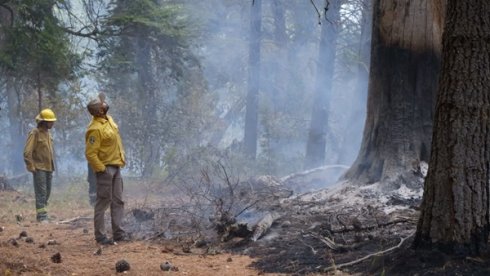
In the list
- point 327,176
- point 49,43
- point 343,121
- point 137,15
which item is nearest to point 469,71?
point 327,176

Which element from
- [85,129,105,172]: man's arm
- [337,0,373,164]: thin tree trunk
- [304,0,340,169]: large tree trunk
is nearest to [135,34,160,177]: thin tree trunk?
[304,0,340,169]: large tree trunk

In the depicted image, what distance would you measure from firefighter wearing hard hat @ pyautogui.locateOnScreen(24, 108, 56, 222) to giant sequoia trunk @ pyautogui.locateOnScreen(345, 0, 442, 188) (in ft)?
19.0

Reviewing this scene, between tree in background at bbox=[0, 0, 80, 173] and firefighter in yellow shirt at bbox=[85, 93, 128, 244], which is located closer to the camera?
firefighter in yellow shirt at bbox=[85, 93, 128, 244]

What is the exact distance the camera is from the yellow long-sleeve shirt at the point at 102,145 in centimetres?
812

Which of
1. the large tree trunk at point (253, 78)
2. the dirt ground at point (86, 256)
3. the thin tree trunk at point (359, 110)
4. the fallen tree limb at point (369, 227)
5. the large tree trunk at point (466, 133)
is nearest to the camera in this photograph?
the large tree trunk at point (466, 133)

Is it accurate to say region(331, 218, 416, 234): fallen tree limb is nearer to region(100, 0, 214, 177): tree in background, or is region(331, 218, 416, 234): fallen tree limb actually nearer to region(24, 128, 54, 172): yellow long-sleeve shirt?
region(24, 128, 54, 172): yellow long-sleeve shirt

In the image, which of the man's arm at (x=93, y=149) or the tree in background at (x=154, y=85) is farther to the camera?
the tree in background at (x=154, y=85)

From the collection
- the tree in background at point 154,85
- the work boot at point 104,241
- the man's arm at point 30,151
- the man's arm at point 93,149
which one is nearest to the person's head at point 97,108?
the man's arm at point 93,149

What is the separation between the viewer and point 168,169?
19938mm

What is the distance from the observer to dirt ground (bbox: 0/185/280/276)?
20.4ft

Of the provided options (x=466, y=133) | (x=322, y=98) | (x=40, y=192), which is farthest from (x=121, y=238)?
A: (x=322, y=98)

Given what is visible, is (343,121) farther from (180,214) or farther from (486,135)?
(486,135)

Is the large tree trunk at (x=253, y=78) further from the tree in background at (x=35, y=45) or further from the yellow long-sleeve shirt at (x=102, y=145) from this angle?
the yellow long-sleeve shirt at (x=102, y=145)

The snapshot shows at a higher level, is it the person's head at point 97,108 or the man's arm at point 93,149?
the person's head at point 97,108
